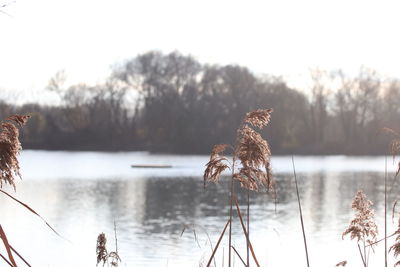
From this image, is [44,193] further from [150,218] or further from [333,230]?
[333,230]

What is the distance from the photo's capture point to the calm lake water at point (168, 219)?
46.0ft

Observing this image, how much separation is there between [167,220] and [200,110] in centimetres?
4829

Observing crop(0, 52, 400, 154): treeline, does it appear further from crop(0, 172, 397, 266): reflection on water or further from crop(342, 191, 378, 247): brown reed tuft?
crop(342, 191, 378, 247): brown reed tuft

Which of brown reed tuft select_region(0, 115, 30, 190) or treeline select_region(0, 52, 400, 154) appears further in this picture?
treeline select_region(0, 52, 400, 154)

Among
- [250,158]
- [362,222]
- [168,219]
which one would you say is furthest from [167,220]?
[250,158]

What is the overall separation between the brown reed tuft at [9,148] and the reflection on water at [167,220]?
4.08m

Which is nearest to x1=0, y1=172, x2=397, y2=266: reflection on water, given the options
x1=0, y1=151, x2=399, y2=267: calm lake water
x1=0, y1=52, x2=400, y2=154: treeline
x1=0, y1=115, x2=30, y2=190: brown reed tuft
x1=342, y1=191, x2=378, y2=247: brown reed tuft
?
x1=0, y1=151, x2=399, y2=267: calm lake water

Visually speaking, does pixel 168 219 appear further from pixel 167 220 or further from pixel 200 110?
pixel 200 110

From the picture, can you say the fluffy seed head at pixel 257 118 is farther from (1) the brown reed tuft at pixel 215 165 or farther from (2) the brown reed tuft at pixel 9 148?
(2) the brown reed tuft at pixel 9 148

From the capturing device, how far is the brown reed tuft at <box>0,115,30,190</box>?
7.57 feet

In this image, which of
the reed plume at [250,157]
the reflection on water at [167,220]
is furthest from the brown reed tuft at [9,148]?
the reflection on water at [167,220]

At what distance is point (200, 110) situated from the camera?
6781 cm

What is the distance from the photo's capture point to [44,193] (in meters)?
26.8

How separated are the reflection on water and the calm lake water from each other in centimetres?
2
